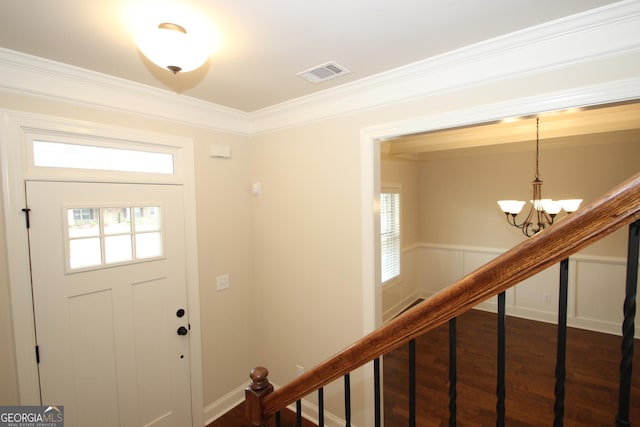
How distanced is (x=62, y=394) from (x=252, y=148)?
2.43 m

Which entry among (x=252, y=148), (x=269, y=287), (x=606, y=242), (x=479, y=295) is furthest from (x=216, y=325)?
(x=606, y=242)

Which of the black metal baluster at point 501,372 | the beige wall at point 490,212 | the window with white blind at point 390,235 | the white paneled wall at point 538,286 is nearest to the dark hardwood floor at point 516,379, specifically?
the white paneled wall at point 538,286

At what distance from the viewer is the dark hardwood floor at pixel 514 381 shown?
8.82 feet

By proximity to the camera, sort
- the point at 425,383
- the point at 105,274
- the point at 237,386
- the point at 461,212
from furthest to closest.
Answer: the point at 461,212 < the point at 425,383 < the point at 237,386 < the point at 105,274

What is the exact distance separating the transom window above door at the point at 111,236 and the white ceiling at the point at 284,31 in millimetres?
989

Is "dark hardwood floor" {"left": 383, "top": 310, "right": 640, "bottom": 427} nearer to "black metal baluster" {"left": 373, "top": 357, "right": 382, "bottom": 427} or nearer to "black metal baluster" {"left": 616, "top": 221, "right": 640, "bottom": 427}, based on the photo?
"black metal baluster" {"left": 373, "top": 357, "right": 382, "bottom": 427}

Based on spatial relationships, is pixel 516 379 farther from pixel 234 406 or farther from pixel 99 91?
pixel 99 91

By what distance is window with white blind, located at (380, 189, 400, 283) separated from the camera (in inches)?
181

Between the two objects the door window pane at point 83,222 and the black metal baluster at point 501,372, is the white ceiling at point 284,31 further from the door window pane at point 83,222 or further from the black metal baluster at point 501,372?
the black metal baluster at point 501,372

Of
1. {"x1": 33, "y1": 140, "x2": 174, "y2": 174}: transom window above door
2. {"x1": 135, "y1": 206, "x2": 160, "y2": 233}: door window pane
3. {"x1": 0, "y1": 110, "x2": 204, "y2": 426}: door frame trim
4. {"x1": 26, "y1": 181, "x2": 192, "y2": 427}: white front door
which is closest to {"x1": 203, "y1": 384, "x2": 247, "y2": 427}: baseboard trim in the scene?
{"x1": 26, "y1": 181, "x2": 192, "y2": 427}: white front door

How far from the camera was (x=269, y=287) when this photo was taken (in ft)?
9.96

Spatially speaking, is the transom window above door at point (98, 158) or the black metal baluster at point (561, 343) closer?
the black metal baluster at point (561, 343)

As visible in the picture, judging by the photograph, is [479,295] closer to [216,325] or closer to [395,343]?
[395,343]

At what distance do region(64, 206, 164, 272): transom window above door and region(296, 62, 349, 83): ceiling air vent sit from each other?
5.25ft
